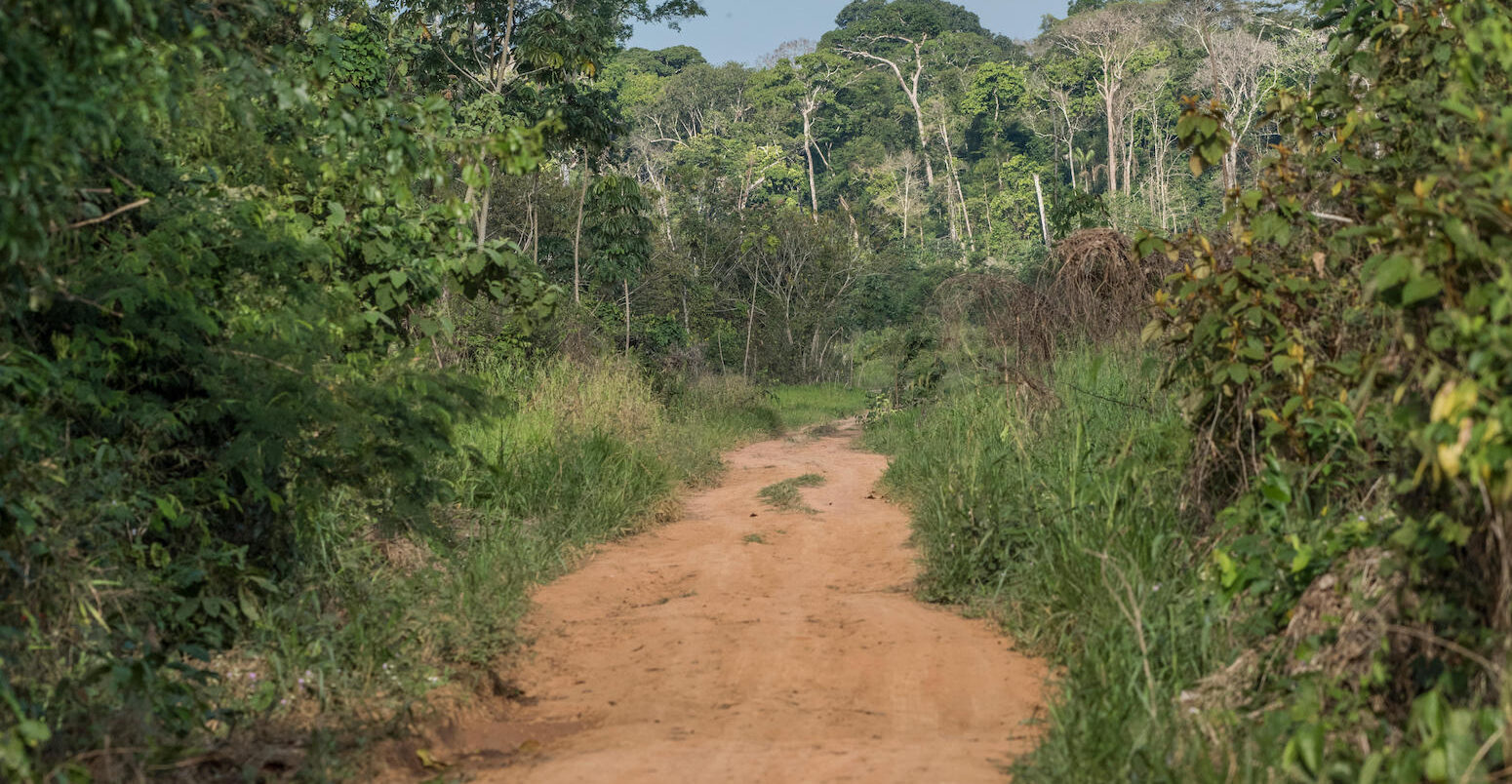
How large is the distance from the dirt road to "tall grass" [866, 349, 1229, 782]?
0.24 meters

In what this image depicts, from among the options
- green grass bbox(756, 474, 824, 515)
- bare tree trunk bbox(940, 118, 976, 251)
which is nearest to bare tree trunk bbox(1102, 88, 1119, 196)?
bare tree trunk bbox(940, 118, 976, 251)

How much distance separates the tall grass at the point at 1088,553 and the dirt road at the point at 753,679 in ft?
0.78

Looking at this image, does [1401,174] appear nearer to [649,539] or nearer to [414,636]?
[414,636]

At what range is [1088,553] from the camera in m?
5.16

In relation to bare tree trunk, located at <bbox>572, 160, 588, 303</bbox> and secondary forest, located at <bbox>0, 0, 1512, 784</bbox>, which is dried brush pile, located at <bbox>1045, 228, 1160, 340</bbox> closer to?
secondary forest, located at <bbox>0, 0, 1512, 784</bbox>

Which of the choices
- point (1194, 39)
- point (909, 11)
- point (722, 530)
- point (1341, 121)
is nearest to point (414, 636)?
point (722, 530)

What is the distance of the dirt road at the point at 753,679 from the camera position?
4.09 m

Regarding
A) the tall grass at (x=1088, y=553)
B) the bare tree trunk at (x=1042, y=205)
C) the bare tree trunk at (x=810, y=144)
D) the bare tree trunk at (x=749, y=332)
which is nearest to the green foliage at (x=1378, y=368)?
the tall grass at (x=1088, y=553)

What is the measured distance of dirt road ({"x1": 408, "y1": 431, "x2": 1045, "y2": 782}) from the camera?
13.4 feet

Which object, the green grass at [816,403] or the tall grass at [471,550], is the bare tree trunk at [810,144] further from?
the tall grass at [471,550]

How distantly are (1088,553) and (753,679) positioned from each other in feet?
4.71

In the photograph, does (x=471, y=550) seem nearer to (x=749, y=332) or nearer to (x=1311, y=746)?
(x=1311, y=746)

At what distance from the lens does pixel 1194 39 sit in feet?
144

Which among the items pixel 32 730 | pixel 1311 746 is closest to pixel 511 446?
pixel 32 730
